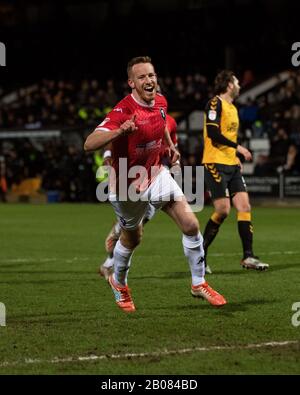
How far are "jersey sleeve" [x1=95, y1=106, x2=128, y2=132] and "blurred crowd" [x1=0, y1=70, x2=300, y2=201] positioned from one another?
57.7 feet

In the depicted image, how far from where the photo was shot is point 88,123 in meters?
33.7

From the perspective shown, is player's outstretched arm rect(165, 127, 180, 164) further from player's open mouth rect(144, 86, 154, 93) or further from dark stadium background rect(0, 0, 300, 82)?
dark stadium background rect(0, 0, 300, 82)

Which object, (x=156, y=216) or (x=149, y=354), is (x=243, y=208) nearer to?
(x=149, y=354)

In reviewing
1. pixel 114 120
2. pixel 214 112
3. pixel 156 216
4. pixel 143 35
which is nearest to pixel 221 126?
pixel 214 112

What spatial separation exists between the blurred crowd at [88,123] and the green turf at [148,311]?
1226cm

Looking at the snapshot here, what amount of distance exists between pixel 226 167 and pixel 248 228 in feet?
2.75

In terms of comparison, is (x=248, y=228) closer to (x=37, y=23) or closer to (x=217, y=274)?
(x=217, y=274)

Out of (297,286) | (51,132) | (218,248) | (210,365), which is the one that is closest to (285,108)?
(51,132)

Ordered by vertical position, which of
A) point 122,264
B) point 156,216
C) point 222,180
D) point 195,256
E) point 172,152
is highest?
point 172,152

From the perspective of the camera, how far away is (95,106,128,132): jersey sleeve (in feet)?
24.8

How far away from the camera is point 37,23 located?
4597 centimetres

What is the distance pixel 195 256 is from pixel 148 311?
26.1 inches

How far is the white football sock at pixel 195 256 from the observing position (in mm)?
8164

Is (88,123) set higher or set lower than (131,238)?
higher
